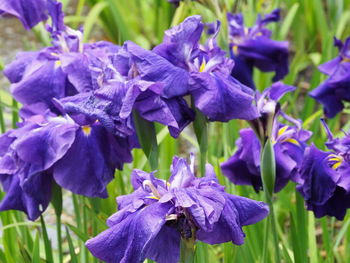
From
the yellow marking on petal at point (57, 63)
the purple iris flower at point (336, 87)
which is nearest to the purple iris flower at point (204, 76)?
the yellow marking on petal at point (57, 63)

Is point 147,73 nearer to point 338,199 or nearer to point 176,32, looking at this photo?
point 176,32

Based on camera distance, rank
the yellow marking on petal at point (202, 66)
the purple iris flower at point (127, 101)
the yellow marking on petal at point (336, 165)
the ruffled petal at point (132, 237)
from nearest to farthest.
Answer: the ruffled petal at point (132, 237), the purple iris flower at point (127, 101), the yellow marking on petal at point (202, 66), the yellow marking on petal at point (336, 165)

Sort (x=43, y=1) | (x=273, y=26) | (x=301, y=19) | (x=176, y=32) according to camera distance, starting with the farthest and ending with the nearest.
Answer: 1. (x=301, y=19)
2. (x=273, y=26)
3. (x=43, y=1)
4. (x=176, y=32)

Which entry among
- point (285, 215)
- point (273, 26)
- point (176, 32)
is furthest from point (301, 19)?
point (176, 32)

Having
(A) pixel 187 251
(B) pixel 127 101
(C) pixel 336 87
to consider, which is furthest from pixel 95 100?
(C) pixel 336 87

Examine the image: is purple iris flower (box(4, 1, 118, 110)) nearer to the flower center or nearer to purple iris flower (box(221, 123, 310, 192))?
purple iris flower (box(221, 123, 310, 192))

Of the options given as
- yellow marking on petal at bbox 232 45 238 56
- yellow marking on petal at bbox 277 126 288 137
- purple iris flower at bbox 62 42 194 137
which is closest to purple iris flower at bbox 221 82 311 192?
yellow marking on petal at bbox 277 126 288 137

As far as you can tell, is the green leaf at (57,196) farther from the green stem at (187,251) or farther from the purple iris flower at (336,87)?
the purple iris flower at (336,87)
